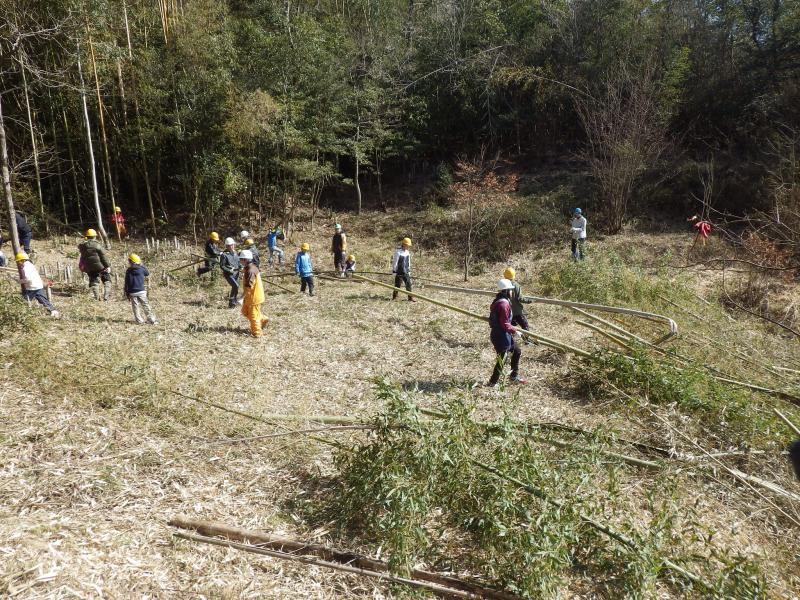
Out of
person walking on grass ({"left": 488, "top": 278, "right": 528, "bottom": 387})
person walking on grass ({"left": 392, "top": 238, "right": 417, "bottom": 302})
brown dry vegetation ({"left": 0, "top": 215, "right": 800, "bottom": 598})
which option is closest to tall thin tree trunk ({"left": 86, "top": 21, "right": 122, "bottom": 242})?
brown dry vegetation ({"left": 0, "top": 215, "right": 800, "bottom": 598})

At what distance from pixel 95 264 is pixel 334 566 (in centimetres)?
910

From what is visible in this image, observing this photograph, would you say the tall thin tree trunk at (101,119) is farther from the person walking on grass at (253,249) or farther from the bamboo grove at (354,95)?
the person walking on grass at (253,249)

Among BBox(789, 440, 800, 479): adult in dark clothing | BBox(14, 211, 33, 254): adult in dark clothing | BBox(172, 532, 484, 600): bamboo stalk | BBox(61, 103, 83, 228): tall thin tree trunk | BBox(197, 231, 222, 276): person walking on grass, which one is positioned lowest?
BBox(172, 532, 484, 600): bamboo stalk

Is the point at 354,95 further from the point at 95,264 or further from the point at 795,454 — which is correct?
the point at 795,454

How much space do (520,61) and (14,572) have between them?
25.9 meters

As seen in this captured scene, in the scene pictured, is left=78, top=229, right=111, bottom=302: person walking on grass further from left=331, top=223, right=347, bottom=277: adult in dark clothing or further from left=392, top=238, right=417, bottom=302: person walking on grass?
left=392, top=238, right=417, bottom=302: person walking on grass

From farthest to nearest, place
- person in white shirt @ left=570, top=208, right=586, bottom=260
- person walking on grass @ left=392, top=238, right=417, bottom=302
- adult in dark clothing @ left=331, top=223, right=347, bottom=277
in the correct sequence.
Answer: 1. person in white shirt @ left=570, top=208, right=586, bottom=260
2. adult in dark clothing @ left=331, top=223, right=347, bottom=277
3. person walking on grass @ left=392, top=238, right=417, bottom=302

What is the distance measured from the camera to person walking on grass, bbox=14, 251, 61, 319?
8266 mm

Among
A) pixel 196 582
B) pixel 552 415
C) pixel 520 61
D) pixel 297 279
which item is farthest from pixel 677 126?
pixel 196 582

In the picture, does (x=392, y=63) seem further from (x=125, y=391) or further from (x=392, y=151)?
(x=125, y=391)

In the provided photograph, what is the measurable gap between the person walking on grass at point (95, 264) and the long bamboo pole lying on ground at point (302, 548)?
7932mm

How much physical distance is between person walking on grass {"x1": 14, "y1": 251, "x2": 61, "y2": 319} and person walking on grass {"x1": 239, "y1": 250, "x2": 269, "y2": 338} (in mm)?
3280

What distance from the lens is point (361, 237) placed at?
20688 millimetres

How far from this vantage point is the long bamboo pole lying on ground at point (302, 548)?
339 centimetres
